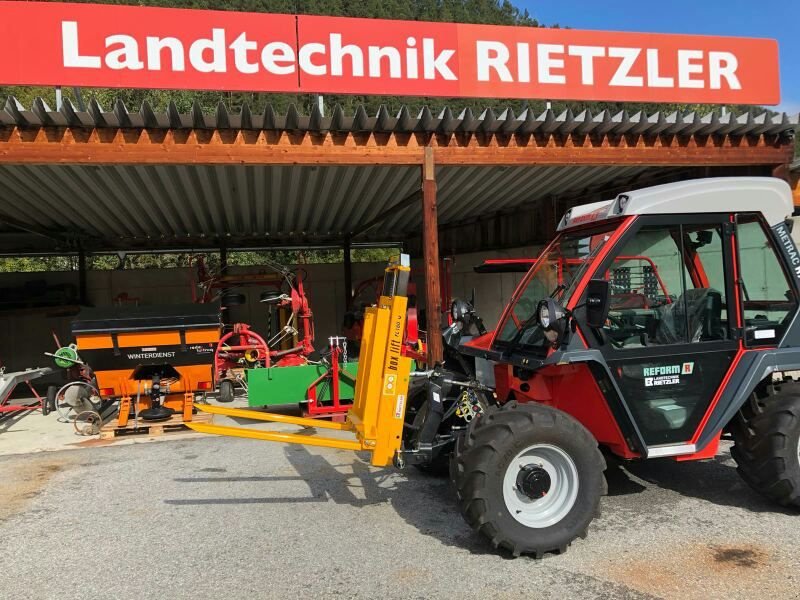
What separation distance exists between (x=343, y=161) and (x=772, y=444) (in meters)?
5.05

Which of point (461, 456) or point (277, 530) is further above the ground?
point (461, 456)

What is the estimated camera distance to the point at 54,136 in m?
6.06

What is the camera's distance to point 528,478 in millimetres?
3283

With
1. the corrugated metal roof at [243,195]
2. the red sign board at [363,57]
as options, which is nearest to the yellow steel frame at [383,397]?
the red sign board at [363,57]

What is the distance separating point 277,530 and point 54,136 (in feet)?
16.1

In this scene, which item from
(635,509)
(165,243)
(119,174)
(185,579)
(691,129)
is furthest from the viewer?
(165,243)

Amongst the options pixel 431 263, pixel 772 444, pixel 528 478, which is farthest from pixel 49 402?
pixel 772 444

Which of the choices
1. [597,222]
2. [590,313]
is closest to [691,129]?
[597,222]

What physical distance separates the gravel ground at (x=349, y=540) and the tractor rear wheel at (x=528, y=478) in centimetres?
19

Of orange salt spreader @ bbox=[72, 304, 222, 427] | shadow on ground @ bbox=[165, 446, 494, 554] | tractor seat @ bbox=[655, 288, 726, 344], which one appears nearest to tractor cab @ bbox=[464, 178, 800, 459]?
tractor seat @ bbox=[655, 288, 726, 344]

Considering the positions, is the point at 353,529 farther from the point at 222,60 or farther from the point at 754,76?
the point at 754,76

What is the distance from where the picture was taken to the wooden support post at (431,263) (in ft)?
22.6

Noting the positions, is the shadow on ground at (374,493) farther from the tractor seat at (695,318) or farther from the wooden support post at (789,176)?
the wooden support post at (789,176)

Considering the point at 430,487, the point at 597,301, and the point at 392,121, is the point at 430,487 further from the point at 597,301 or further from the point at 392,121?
the point at 392,121
